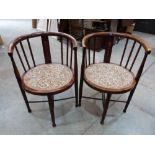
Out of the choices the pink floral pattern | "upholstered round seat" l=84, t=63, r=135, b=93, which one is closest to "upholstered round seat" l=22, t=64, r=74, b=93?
the pink floral pattern

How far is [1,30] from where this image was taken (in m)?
4.12

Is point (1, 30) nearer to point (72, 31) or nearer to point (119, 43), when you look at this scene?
point (72, 31)

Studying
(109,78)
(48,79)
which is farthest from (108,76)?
(48,79)

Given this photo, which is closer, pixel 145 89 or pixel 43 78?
pixel 43 78

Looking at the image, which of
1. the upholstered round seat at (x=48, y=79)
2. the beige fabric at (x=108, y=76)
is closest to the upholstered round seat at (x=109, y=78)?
the beige fabric at (x=108, y=76)

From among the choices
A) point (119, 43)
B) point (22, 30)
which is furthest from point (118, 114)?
point (22, 30)

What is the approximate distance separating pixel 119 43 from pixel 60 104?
2200 mm

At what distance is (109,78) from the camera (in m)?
1.39

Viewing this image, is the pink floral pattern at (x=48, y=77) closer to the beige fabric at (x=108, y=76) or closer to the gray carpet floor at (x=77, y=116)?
the beige fabric at (x=108, y=76)

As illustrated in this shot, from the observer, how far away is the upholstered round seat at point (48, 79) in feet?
4.19

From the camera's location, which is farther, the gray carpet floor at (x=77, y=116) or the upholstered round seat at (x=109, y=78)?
the gray carpet floor at (x=77, y=116)

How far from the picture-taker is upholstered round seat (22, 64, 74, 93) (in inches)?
50.3

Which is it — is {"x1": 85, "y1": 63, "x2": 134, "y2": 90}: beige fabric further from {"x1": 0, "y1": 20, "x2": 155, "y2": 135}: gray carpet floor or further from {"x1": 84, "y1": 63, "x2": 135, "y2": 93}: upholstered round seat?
{"x1": 0, "y1": 20, "x2": 155, "y2": 135}: gray carpet floor

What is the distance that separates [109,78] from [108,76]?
30 millimetres
